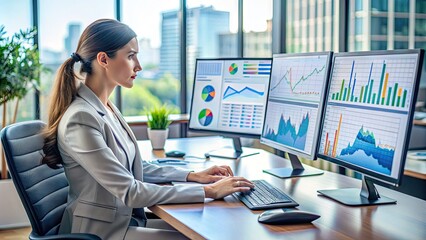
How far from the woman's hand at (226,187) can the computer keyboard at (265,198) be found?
0.02 metres

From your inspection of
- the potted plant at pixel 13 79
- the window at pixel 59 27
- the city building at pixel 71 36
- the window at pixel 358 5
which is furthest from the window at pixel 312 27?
the potted plant at pixel 13 79

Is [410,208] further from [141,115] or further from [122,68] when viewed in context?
[141,115]

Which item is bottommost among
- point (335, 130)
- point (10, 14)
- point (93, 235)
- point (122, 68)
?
point (93, 235)

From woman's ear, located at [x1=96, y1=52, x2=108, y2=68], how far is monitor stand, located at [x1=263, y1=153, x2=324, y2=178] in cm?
78

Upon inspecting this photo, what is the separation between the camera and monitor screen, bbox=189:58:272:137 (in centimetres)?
260

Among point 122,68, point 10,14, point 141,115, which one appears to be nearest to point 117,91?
point 141,115

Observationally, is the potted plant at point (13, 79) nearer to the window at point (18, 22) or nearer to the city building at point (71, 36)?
the window at point (18, 22)

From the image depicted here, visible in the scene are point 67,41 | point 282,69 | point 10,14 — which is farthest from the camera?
point 67,41

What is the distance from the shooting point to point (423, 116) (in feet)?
14.5

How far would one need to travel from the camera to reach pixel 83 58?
6.60 feet

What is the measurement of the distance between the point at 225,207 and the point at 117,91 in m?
3.28

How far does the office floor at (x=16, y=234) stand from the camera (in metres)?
3.67

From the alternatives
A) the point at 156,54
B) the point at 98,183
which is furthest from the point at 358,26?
the point at 98,183

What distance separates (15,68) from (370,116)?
2726 millimetres
